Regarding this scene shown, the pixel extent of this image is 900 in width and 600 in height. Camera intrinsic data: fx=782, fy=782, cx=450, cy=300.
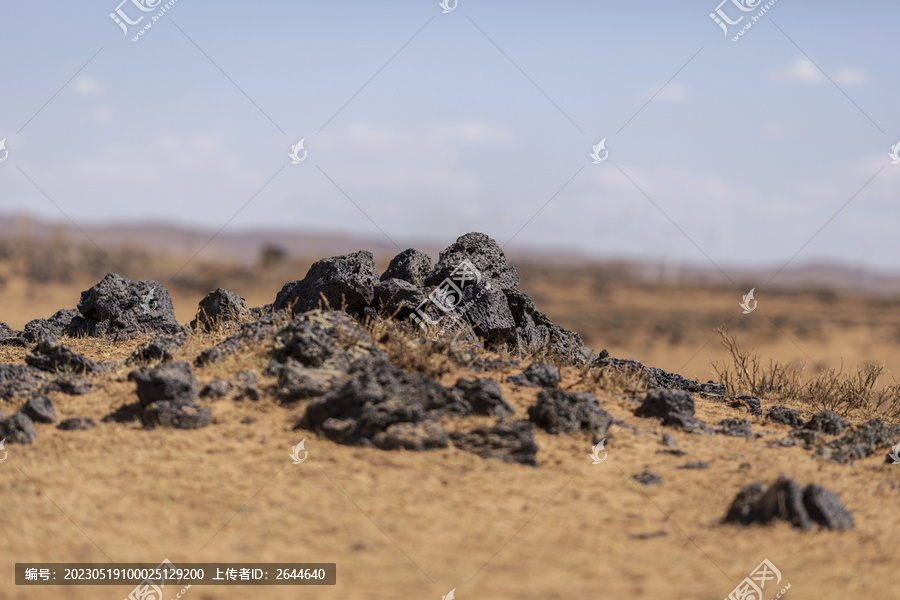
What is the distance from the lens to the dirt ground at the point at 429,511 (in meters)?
5.84

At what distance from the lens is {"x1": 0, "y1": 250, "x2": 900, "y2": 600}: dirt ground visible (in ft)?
19.1

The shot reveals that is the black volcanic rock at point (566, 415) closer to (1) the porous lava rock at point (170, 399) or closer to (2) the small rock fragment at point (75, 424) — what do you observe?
(1) the porous lava rock at point (170, 399)

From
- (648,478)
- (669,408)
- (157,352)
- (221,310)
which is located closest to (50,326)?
(221,310)

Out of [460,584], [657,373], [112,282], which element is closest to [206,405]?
[460,584]

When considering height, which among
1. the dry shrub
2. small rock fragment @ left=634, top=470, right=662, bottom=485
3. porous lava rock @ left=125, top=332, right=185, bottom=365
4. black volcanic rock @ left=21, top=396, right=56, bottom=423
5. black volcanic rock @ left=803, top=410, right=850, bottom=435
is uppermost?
porous lava rock @ left=125, top=332, right=185, bottom=365

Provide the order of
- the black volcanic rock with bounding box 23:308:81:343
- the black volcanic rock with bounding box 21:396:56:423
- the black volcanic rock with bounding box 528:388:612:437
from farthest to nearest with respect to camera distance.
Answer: the black volcanic rock with bounding box 23:308:81:343 < the black volcanic rock with bounding box 528:388:612:437 < the black volcanic rock with bounding box 21:396:56:423

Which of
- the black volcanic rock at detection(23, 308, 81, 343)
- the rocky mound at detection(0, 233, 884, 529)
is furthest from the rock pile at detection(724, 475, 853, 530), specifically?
the black volcanic rock at detection(23, 308, 81, 343)

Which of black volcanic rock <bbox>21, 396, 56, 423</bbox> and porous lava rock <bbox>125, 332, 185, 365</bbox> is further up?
porous lava rock <bbox>125, 332, 185, 365</bbox>

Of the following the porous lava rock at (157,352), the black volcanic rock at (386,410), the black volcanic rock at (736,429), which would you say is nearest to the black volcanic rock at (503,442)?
the black volcanic rock at (386,410)

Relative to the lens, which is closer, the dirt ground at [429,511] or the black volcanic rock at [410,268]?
the dirt ground at [429,511]

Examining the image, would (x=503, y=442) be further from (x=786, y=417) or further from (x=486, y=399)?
(x=786, y=417)

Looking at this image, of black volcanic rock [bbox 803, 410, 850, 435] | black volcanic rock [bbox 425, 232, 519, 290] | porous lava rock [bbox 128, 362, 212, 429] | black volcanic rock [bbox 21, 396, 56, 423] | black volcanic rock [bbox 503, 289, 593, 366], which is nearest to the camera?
porous lava rock [bbox 128, 362, 212, 429]

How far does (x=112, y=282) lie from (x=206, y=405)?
6222 mm

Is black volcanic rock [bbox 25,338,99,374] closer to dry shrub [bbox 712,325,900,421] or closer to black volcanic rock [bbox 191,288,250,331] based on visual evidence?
black volcanic rock [bbox 191,288,250,331]
